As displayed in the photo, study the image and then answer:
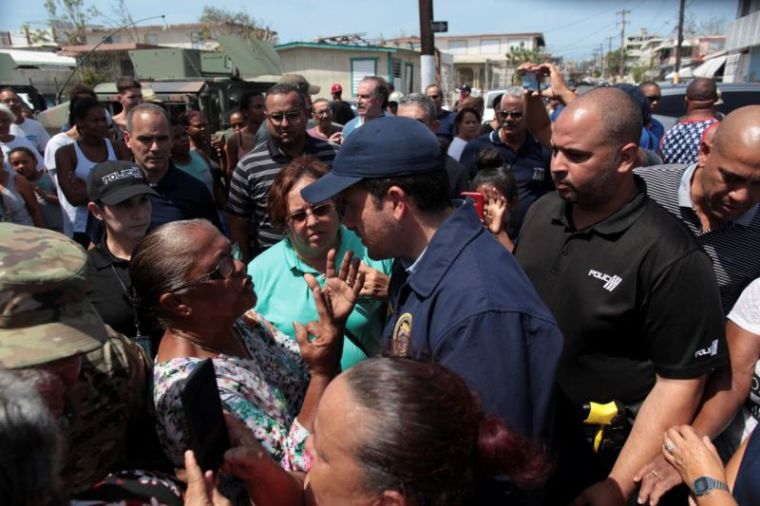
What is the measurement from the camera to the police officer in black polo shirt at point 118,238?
2.49 metres

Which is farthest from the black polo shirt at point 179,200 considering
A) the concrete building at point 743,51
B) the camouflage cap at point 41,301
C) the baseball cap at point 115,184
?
the concrete building at point 743,51

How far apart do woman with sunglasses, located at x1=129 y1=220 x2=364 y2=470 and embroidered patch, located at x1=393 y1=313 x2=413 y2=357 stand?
351 millimetres

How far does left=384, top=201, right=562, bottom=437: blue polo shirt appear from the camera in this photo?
143cm

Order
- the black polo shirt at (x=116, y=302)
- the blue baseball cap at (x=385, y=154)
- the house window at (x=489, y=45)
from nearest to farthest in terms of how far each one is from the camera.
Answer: the blue baseball cap at (x=385, y=154) → the black polo shirt at (x=116, y=302) → the house window at (x=489, y=45)

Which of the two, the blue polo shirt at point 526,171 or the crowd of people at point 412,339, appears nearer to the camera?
the crowd of people at point 412,339

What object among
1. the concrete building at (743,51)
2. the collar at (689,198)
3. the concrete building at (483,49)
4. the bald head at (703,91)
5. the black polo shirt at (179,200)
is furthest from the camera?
the concrete building at (483,49)

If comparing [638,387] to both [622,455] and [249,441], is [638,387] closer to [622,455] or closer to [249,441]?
[622,455]

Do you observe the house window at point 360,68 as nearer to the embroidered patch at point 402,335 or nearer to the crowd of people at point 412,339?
the crowd of people at point 412,339

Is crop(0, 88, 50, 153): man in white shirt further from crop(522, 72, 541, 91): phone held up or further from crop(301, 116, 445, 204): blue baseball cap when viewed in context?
crop(301, 116, 445, 204): blue baseball cap

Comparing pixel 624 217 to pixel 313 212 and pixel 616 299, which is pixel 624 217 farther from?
pixel 313 212

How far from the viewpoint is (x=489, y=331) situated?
144 centimetres

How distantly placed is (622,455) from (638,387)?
25 cm

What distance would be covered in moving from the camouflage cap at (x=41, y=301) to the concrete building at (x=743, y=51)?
24412 mm

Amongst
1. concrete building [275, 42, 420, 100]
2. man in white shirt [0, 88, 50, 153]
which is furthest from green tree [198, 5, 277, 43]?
man in white shirt [0, 88, 50, 153]
